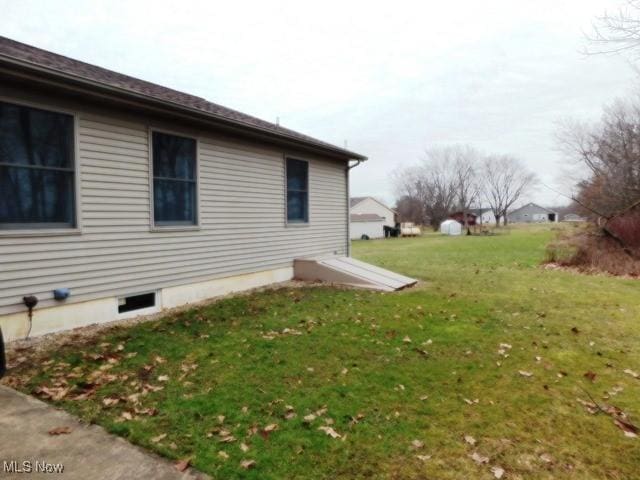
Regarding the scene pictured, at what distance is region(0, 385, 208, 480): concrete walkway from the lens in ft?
7.55

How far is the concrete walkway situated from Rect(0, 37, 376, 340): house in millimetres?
2370

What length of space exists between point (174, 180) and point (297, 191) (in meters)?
3.57

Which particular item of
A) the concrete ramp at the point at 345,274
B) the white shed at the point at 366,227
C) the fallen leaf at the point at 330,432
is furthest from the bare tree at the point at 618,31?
the white shed at the point at 366,227

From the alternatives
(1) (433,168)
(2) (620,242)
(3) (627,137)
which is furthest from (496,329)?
(1) (433,168)

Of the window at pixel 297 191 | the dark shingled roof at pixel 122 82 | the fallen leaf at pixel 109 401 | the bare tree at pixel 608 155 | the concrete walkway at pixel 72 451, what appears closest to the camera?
the concrete walkway at pixel 72 451

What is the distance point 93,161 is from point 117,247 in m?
1.24

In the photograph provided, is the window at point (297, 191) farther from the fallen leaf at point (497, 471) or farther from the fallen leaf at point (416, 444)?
the fallen leaf at point (497, 471)

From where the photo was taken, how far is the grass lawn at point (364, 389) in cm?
257

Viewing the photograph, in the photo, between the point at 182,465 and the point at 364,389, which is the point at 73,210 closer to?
the point at 182,465

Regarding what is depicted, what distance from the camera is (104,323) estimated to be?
221 inches

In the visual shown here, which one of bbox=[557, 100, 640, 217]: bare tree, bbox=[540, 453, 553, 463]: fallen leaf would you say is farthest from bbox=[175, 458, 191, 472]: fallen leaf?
bbox=[557, 100, 640, 217]: bare tree

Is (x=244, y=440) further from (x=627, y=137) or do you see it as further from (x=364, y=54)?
(x=627, y=137)

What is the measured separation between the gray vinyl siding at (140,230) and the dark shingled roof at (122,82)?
45 cm

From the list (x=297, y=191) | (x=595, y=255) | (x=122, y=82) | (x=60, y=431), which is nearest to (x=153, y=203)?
(x=122, y=82)
